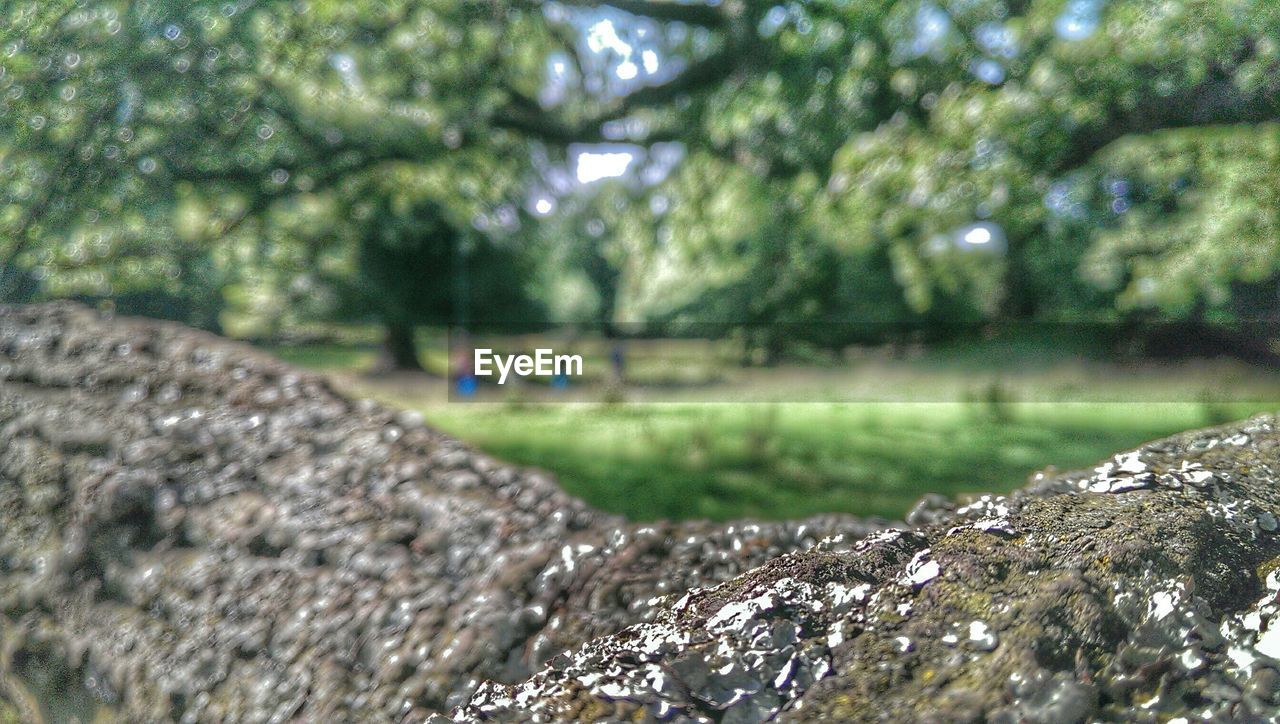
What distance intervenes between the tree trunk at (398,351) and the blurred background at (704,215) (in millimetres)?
22

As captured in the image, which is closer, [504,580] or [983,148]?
[504,580]

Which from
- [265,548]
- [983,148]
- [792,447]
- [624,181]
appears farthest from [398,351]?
[983,148]

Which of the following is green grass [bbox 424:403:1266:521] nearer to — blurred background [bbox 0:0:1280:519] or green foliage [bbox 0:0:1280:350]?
blurred background [bbox 0:0:1280:519]

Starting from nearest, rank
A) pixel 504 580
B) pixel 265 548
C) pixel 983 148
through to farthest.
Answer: pixel 504 580
pixel 265 548
pixel 983 148

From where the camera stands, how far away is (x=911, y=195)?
4.16 metres

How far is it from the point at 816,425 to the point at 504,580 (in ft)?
5.39

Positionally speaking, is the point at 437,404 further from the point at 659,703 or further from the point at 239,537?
the point at 659,703

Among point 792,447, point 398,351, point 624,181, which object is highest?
point 624,181

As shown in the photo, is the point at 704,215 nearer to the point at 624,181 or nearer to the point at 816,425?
the point at 624,181

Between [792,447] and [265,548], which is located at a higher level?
[792,447]

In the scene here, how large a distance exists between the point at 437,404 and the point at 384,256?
0.85 metres

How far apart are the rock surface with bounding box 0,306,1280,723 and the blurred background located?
0.40 meters

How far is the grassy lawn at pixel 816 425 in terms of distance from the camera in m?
3.63

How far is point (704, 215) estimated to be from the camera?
454 cm
